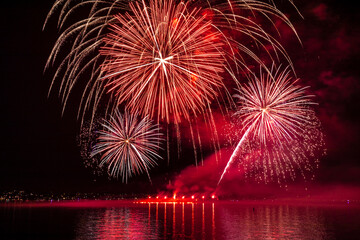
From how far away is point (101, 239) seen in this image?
85.0 feet

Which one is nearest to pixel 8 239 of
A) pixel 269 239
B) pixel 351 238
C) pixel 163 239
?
pixel 163 239

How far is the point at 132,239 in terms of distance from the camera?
25844mm

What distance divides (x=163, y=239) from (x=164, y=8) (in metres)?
17.1

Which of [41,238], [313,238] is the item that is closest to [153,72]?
[41,238]

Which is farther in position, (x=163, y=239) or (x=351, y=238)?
(x=351, y=238)

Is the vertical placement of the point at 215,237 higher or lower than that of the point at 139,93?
lower

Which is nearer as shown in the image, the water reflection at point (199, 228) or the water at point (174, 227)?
the water reflection at point (199, 228)

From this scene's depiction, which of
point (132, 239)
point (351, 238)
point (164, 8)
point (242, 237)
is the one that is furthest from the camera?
point (351, 238)

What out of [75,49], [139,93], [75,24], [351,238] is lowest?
[351,238]

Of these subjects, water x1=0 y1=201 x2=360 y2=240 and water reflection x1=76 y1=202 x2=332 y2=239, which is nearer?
water reflection x1=76 y1=202 x2=332 y2=239

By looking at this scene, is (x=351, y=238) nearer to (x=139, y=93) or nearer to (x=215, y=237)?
(x=215, y=237)

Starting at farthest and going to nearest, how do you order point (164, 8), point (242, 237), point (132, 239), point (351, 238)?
point (351, 238) < point (242, 237) < point (132, 239) < point (164, 8)

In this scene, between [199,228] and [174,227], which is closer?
[199,228]

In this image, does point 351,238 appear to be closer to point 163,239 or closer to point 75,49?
point 163,239
